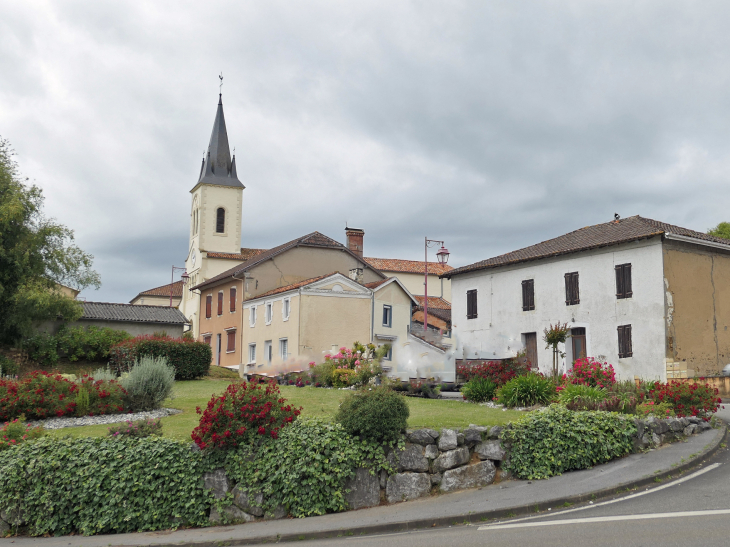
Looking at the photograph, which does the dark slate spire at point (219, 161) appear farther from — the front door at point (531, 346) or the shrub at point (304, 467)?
the shrub at point (304, 467)

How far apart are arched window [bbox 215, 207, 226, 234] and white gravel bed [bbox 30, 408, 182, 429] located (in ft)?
169

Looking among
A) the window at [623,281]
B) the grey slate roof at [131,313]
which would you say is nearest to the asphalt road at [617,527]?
the window at [623,281]

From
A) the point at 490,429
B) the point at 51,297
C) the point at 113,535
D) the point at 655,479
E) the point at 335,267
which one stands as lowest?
the point at 113,535

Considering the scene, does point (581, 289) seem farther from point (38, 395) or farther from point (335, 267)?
point (38, 395)

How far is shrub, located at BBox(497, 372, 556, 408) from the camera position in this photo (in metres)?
16.1

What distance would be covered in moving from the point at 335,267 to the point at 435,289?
2406 cm

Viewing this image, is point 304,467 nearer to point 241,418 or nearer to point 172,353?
point 241,418

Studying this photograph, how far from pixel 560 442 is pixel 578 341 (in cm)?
2060

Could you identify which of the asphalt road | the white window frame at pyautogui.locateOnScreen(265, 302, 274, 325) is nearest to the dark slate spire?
the white window frame at pyautogui.locateOnScreen(265, 302, 274, 325)

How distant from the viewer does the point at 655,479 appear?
10.4 metres

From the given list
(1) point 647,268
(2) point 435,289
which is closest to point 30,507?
(1) point 647,268

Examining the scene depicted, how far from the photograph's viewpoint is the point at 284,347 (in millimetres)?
37469

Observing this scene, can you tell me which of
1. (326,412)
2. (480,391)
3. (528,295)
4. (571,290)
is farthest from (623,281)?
(326,412)

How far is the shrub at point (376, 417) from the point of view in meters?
10.3
